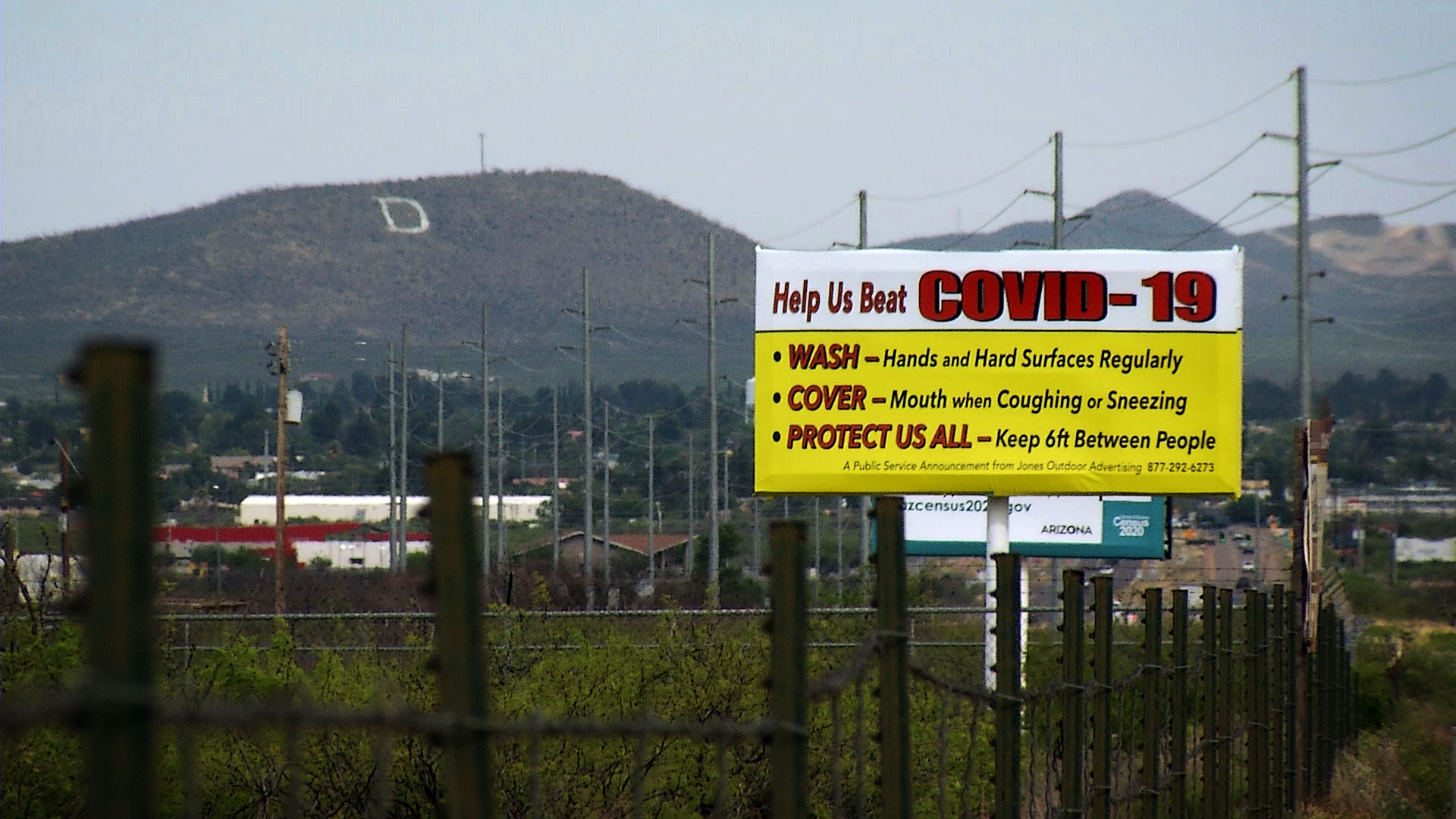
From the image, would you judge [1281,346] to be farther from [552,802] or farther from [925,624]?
[552,802]

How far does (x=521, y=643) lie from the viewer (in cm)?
1500

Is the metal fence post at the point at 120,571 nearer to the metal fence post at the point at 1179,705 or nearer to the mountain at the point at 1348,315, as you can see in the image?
the metal fence post at the point at 1179,705

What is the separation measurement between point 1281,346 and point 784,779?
132808 mm

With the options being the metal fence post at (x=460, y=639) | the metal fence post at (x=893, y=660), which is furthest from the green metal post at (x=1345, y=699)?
the metal fence post at (x=460, y=639)

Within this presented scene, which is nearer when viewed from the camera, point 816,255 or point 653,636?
point 653,636

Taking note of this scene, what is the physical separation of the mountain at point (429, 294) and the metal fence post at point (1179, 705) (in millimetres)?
102875

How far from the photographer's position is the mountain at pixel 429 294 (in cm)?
13175

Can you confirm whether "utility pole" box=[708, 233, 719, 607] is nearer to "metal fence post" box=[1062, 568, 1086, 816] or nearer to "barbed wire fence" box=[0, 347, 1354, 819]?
"barbed wire fence" box=[0, 347, 1354, 819]

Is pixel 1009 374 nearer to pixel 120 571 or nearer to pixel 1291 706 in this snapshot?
pixel 1291 706

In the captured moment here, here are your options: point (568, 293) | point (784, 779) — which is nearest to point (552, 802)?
point (784, 779)

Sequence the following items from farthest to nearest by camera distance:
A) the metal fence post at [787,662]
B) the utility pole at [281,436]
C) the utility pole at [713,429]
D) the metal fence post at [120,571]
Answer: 1. the utility pole at [713,429]
2. the utility pole at [281,436]
3. the metal fence post at [787,662]
4. the metal fence post at [120,571]

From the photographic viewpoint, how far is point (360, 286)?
179 m

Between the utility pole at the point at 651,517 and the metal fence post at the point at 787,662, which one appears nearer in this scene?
the metal fence post at the point at 787,662

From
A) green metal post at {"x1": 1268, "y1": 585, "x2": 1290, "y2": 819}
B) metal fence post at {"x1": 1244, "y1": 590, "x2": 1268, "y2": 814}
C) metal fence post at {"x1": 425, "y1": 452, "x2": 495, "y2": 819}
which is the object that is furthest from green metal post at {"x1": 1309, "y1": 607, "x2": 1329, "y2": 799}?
metal fence post at {"x1": 425, "y1": 452, "x2": 495, "y2": 819}
